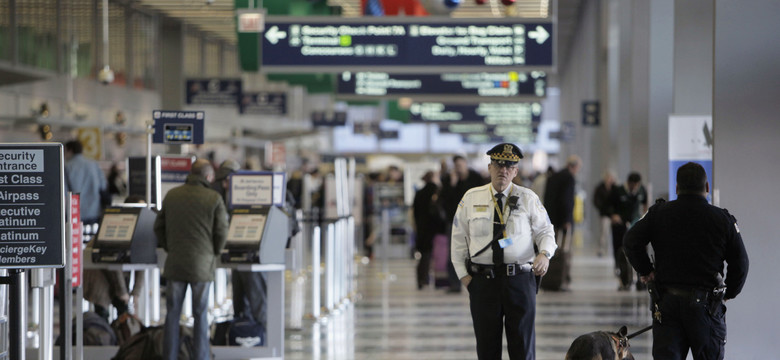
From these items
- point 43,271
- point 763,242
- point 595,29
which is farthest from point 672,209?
point 595,29

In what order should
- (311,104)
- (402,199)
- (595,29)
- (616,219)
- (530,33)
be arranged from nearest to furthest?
(530,33) < (616,219) < (402,199) < (595,29) < (311,104)

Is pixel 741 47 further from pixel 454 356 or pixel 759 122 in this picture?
pixel 454 356

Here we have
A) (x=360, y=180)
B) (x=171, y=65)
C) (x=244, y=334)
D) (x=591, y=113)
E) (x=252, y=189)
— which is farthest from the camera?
(x=171, y=65)

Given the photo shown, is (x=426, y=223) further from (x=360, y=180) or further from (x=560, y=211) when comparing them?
(x=360, y=180)

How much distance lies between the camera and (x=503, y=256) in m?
6.34

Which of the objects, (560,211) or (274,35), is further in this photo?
(560,211)

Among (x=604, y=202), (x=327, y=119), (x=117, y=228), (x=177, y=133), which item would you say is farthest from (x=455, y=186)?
(x=327, y=119)

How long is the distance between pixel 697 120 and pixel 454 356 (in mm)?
2955

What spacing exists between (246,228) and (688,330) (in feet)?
14.3

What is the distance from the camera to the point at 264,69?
1308cm

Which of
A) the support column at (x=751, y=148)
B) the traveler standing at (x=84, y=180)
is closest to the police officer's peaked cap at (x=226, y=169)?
the traveler standing at (x=84, y=180)

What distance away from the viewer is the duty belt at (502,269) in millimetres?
6316

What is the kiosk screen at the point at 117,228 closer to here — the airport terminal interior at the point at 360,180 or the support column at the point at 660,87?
the airport terminal interior at the point at 360,180

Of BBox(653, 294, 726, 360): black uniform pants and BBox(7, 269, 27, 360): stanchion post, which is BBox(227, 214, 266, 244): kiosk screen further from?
BBox(653, 294, 726, 360): black uniform pants
